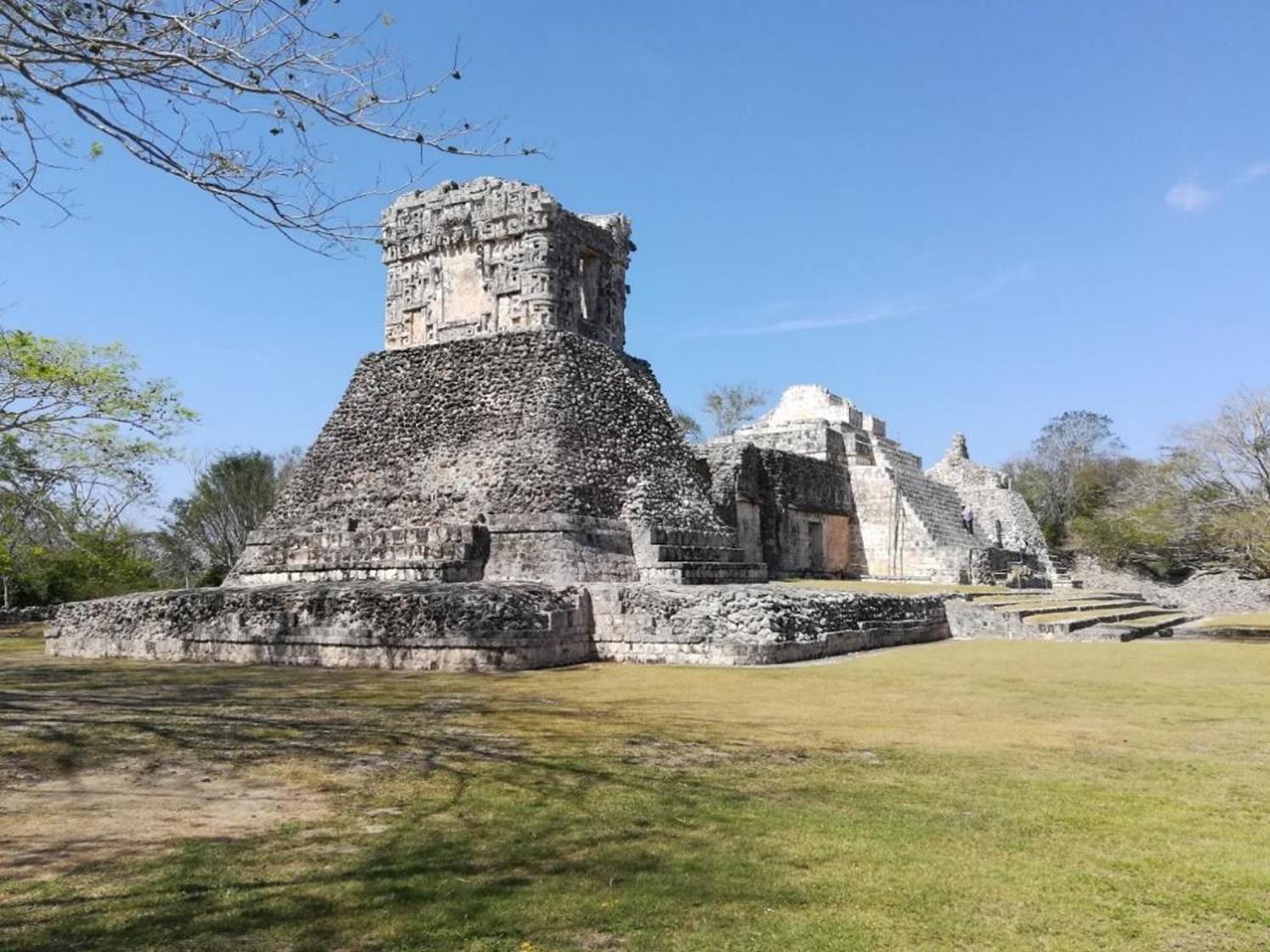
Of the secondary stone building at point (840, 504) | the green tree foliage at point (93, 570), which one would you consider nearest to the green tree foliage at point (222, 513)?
the green tree foliage at point (93, 570)

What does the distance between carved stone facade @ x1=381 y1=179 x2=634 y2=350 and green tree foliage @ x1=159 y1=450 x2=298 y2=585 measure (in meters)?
17.7

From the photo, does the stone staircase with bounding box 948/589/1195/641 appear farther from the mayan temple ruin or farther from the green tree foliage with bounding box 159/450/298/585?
the green tree foliage with bounding box 159/450/298/585

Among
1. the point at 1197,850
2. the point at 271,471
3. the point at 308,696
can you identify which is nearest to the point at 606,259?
the point at 308,696

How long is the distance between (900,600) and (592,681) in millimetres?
6505

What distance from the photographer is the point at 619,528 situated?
14695 millimetres

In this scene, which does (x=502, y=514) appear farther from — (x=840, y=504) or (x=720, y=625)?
(x=840, y=504)

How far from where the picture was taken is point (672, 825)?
413 cm

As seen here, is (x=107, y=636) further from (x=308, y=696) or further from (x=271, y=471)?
(x=271, y=471)

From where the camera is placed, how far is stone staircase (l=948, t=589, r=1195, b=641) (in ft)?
50.6

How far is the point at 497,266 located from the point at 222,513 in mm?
20638

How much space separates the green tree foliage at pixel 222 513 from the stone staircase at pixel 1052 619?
24.5 meters

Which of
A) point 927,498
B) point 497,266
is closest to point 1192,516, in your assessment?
point 927,498

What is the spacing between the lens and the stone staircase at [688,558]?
1429 centimetres

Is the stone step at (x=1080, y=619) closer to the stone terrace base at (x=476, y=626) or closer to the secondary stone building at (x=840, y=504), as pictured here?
the stone terrace base at (x=476, y=626)
